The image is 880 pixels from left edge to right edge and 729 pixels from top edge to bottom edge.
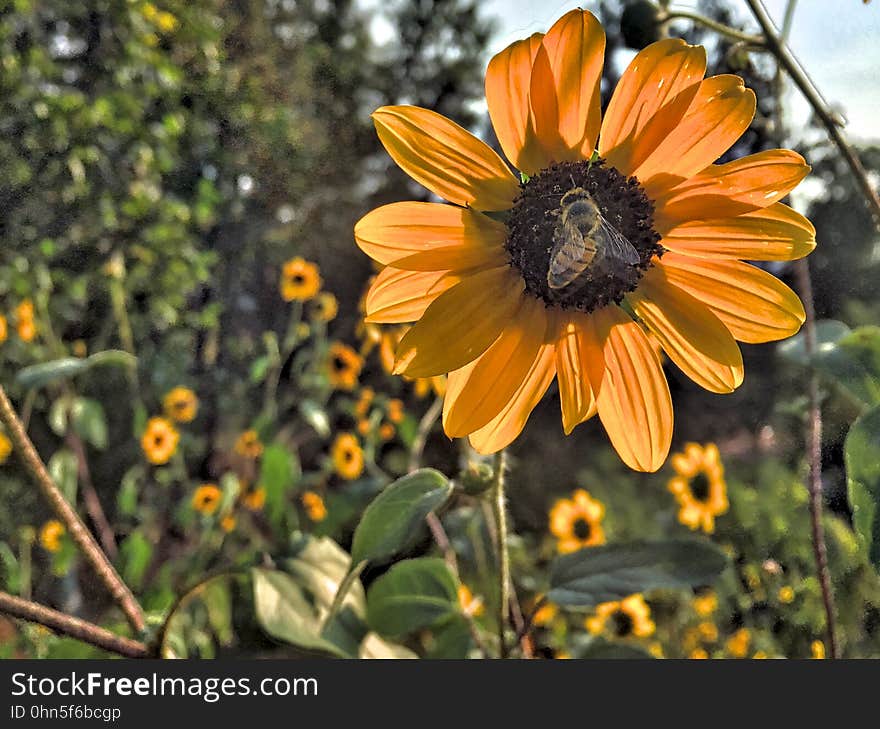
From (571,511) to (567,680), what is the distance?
59 centimetres

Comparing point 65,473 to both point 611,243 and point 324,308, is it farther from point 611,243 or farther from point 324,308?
point 611,243

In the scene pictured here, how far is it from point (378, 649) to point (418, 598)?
0.04 meters

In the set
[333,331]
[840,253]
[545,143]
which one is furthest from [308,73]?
[545,143]

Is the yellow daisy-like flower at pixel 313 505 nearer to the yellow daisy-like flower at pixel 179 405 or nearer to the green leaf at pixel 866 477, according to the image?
the yellow daisy-like flower at pixel 179 405

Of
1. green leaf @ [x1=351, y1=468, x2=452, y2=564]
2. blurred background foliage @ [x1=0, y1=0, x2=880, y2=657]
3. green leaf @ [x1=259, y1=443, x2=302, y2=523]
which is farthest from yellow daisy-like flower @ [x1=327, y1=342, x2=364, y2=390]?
green leaf @ [x1=351, y1=468, x2=452, y2=564]

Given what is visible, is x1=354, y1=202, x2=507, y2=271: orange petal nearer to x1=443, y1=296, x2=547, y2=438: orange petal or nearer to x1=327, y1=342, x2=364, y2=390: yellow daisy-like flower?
x1=443, y1=296, x2=547, y2=438: orange petal

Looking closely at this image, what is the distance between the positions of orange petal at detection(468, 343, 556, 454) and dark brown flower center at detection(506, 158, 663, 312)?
21 millimetres

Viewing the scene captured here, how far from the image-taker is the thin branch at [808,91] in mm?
265

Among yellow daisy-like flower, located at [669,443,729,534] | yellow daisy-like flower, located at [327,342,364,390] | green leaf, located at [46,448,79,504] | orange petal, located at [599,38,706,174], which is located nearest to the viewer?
orange petal, located at [599,38,706,174]

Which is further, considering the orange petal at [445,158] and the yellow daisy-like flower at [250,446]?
the yellow daisy-like flower at [250,446]

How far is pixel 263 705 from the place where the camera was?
0.30 metres

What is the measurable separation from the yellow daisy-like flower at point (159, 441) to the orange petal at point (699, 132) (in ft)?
2.88

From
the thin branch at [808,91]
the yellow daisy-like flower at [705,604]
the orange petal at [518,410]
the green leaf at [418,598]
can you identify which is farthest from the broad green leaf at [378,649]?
the yellow daisy-like flower at [705,604]

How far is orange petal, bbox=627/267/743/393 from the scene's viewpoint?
9.4 inches
